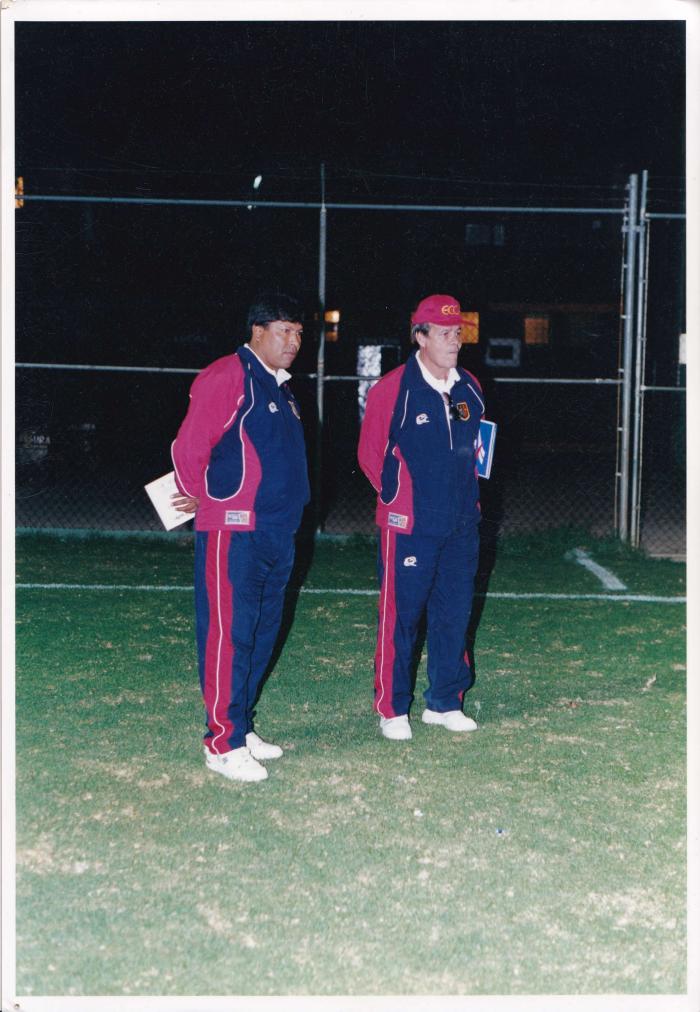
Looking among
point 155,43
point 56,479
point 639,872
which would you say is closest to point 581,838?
point 639,872

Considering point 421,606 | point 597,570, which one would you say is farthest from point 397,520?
point 597,570

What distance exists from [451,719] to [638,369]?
5.72 m

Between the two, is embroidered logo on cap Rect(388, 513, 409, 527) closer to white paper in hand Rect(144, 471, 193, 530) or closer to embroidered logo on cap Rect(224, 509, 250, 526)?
embroidered logo on cap Rect(224, 509, 250, 526)

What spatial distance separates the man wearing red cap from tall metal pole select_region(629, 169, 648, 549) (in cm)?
540

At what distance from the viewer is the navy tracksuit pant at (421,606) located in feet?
15.5

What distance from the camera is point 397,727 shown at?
4801 mm

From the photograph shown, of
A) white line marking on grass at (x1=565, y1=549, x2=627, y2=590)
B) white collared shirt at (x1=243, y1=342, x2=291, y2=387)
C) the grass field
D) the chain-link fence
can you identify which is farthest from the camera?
the chain-link fence

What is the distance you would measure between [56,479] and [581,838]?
45.5 feet

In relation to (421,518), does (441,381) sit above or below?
above

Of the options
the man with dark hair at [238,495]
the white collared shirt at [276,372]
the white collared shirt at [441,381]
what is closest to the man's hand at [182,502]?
the man with dark hair at [238,495]

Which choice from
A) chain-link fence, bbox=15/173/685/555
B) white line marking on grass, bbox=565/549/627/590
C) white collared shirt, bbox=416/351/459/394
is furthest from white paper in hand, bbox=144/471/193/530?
chain-link fence, bbox=15/173/685/555

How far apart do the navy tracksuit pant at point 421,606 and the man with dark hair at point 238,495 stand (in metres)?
0.66

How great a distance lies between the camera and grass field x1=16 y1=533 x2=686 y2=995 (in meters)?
2.94

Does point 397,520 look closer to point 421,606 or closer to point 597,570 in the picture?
point 421,606
